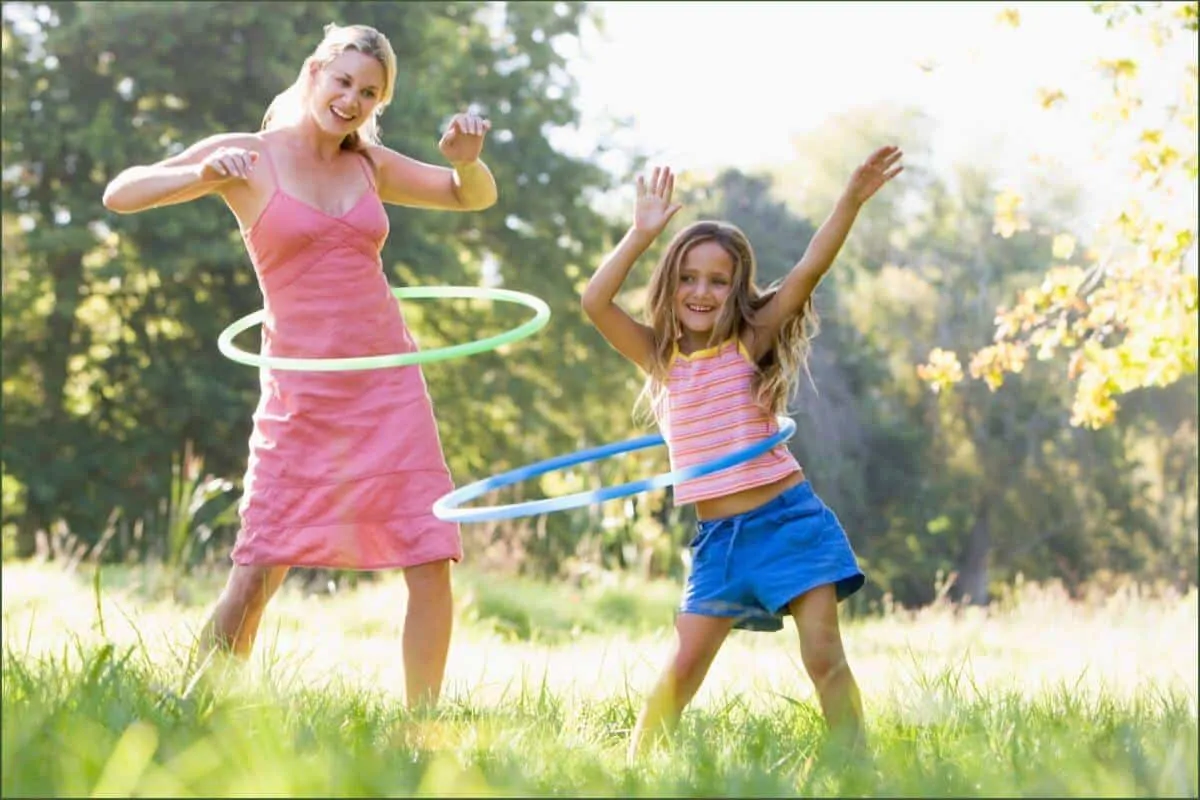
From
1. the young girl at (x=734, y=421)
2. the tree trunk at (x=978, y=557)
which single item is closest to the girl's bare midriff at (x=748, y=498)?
the young girl at (x=734, y=421)

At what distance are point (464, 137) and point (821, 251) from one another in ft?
3.09

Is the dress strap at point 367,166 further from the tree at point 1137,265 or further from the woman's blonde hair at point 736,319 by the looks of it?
the tree at point 1137,265

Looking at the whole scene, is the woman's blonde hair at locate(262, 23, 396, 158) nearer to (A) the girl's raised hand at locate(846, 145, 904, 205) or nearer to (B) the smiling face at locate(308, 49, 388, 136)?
(B) the smiling face at locate(308, 49, 388, 136)

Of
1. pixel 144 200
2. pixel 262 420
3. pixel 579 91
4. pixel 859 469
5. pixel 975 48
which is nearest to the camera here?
pixel 144 200

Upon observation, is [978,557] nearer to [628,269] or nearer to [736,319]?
[736,319]

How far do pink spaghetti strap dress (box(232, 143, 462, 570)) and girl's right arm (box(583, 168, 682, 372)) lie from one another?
19.4 inches

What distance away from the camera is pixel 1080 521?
3047cm

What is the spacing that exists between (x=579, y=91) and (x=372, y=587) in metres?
12.9

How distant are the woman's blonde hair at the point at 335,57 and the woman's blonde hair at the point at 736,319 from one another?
80cm

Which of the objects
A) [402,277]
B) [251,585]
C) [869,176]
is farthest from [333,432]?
[402,277]

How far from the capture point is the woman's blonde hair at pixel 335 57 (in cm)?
380

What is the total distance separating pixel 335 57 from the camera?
3.79 metres

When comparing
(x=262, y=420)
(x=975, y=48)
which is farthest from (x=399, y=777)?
(x=975, y=48)

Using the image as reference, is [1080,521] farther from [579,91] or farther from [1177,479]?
[579,91]
